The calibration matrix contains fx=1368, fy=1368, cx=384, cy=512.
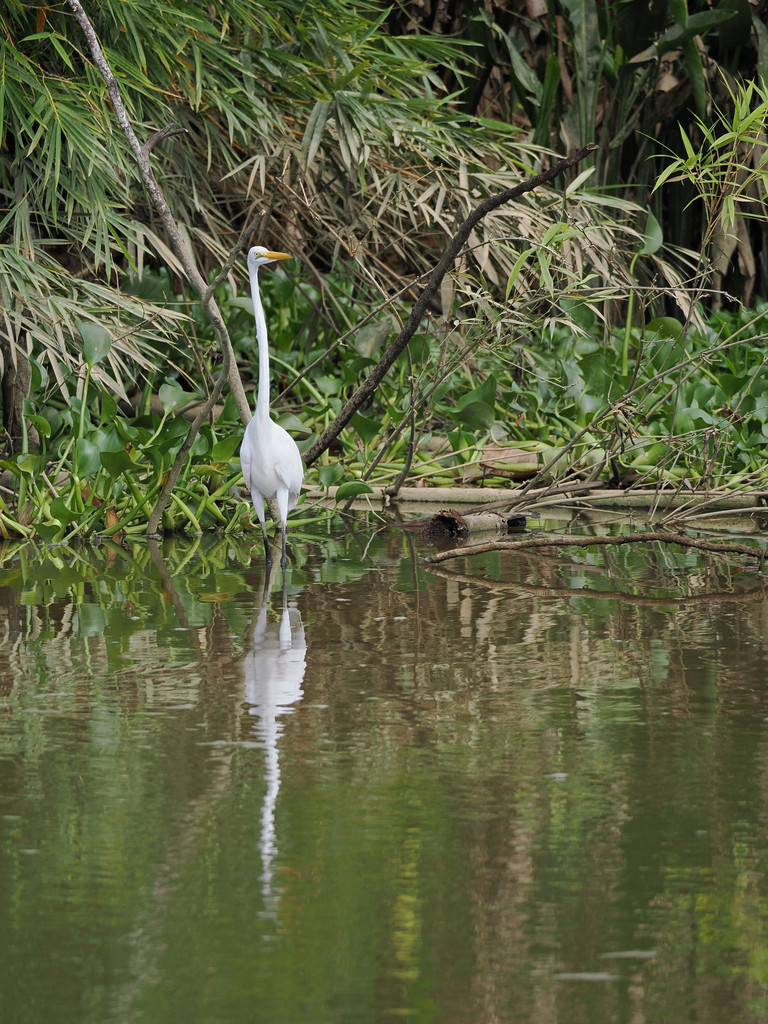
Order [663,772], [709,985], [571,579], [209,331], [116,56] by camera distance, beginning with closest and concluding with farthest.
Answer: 1. [709,985]
2. [663,772]
3. [571,579]
4. [116,56]
5. [209,331]

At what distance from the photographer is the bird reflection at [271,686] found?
238cm

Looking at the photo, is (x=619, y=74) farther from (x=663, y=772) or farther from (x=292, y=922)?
(x=292, y=922)

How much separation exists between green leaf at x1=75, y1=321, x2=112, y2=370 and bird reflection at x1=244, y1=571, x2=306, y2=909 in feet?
5.45

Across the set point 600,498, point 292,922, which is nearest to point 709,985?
point 292,922

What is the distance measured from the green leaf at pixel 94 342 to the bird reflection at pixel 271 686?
5.45 ft

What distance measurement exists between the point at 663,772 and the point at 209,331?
19.5 feet

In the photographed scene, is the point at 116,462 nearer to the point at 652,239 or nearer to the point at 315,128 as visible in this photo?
the point at 315,128

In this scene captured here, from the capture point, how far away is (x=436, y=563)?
520 cm

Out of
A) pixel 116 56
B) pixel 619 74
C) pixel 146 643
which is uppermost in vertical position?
pixel 619 74

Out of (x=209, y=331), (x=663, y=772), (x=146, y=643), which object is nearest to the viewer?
(x=663, y=772)

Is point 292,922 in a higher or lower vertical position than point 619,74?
lower

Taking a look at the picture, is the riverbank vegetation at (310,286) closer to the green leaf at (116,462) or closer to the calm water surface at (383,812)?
the green leaf at (116,462)

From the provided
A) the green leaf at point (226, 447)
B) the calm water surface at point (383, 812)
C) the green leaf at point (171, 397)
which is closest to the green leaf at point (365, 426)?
the green leaf at point (226, 447)

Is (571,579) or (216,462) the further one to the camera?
(216,462)
